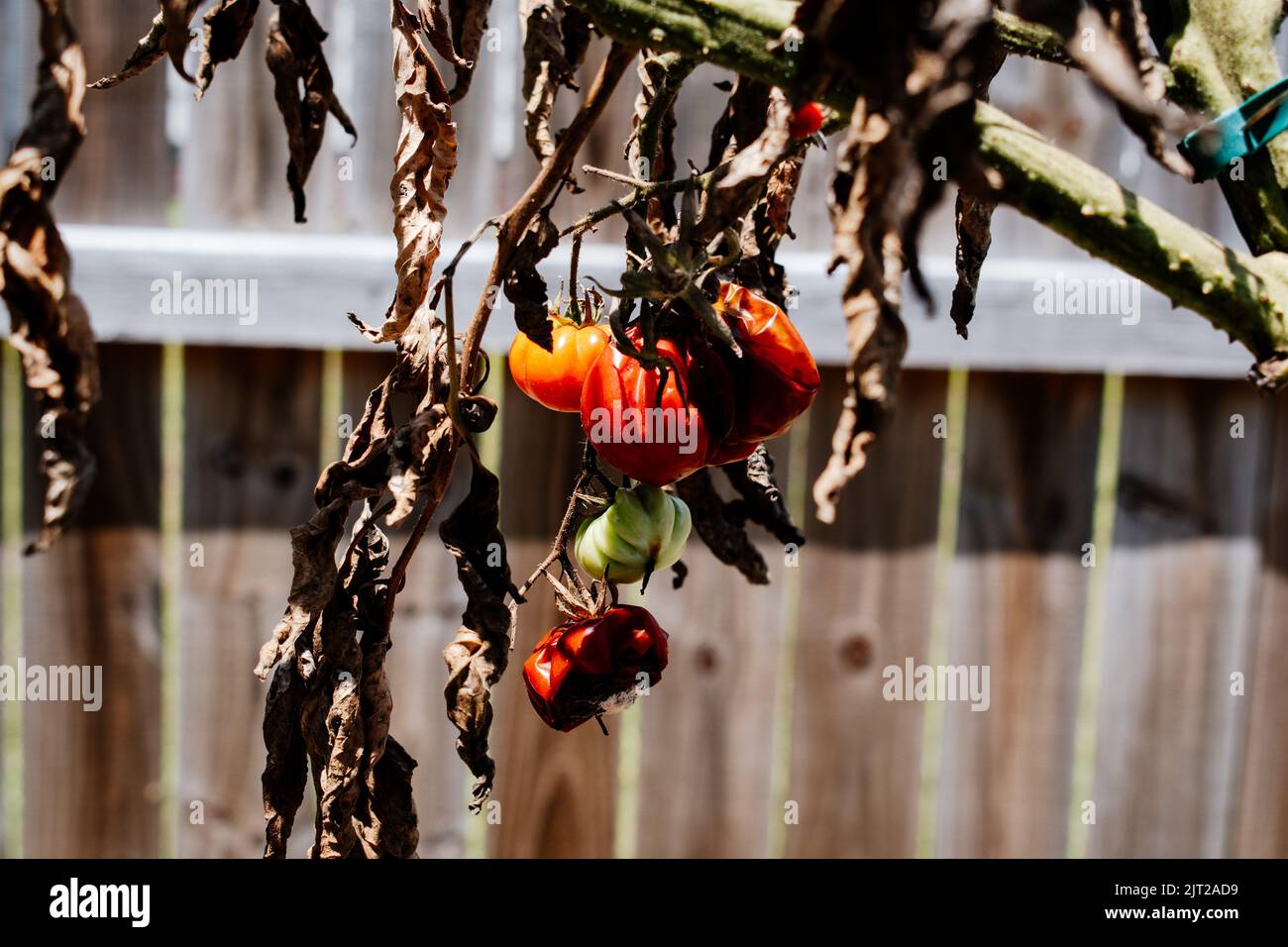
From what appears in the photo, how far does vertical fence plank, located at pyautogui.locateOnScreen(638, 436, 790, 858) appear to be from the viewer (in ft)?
5.18

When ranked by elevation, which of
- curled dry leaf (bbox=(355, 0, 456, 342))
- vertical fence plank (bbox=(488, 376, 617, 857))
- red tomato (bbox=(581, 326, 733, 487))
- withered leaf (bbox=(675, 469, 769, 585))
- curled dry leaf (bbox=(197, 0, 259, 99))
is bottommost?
vertical fence plank (bbox=(488, 376, 617, 857))

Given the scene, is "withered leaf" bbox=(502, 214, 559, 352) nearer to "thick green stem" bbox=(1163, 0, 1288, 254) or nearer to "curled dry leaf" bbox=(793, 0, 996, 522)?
"curled dry leaf" bbox=(793, 0, 996, 522)

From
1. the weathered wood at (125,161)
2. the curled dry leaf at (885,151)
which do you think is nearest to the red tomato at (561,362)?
the curled dry leaf at (885,151)

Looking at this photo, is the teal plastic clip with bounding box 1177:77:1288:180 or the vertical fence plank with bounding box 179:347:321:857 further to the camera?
the vertical fence plank with bounding box 179:347:321:857

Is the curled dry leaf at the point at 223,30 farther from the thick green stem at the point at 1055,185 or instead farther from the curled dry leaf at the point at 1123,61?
the curled dry leaf at the point at 1123,61

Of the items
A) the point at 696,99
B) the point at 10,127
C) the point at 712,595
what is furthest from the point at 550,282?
the point at 10,127

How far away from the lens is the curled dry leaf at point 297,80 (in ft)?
2.10

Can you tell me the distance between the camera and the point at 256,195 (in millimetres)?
1469

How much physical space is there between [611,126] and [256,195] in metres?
0.45

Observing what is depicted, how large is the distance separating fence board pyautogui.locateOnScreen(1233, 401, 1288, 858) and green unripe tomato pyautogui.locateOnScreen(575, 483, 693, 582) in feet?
4.25

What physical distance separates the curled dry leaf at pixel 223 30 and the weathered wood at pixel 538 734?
0.88 metres

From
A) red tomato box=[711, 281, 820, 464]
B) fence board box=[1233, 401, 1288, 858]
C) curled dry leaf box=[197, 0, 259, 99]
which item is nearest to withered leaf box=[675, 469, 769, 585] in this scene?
red tomato box=[711, 281, 820, 464]

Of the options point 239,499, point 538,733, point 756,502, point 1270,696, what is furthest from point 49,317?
point 1270,696

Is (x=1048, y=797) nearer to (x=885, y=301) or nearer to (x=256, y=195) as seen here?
(x=256, y=195)
